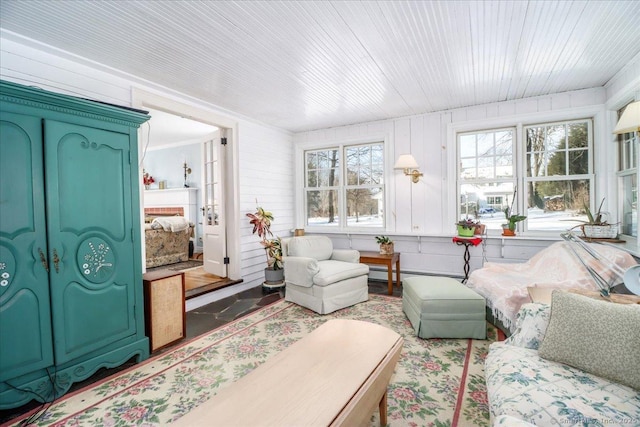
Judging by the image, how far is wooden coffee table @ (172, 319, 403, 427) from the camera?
4.08 feet

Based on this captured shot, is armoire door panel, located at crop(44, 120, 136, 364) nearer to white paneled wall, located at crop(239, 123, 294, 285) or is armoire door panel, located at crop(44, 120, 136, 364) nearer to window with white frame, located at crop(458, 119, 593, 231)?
white paneled wall, located at crop(239, 123, 294, 285)

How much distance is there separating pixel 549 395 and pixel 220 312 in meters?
3.16

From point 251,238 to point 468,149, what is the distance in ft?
11.3

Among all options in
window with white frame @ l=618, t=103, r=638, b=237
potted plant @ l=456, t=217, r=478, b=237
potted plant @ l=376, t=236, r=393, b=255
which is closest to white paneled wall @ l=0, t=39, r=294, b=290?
potted plant @ l=376, t=236, r=393, b=255

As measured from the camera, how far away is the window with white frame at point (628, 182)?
3.01 metres

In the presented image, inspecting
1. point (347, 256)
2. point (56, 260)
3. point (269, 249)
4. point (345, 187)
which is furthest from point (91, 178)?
point (345, 187)

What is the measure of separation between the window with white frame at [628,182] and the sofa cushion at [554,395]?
8.40 ft

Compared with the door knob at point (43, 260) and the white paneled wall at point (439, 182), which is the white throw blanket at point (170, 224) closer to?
the white paneled wall at point (439, 182)

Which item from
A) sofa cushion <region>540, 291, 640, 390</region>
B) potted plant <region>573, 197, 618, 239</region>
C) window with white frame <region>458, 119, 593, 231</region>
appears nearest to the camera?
sofa cushion <region>540, 291, 640, 390</region>

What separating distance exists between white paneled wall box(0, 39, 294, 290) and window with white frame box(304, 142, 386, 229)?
1.37 feet

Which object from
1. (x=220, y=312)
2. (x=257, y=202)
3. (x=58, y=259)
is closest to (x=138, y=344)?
(x=58, y=259)

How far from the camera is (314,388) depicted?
4.73ft

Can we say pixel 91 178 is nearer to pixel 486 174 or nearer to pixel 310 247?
pixel 310 247

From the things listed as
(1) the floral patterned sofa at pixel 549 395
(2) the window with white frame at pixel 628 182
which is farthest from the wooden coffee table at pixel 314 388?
(2) the window with white frame at pixel 628 182
